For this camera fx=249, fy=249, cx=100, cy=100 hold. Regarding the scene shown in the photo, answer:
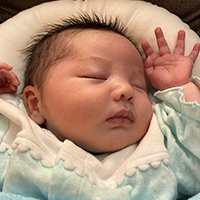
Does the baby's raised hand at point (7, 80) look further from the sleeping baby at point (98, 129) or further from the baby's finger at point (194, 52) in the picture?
the baby's finger at point (194, 52)

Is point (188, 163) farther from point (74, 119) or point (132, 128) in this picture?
point (74, 119)

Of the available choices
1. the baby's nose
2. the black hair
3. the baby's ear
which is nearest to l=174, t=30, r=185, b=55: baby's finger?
the black hair

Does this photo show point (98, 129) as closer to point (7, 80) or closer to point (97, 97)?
point (97, 97)

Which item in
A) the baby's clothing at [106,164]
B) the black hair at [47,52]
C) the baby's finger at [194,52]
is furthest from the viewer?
the baby's finger at [194,52]

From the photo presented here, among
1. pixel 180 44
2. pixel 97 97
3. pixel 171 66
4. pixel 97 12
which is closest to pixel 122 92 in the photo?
pixel 97 97

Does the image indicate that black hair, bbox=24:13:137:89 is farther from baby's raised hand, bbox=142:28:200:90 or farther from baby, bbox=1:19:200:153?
baby's raised hand, bbox=142:28:200:90

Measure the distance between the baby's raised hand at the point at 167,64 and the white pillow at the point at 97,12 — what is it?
1.3 inches

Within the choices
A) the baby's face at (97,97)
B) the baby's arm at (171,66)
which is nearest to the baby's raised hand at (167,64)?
the baby's arm at (171,66)

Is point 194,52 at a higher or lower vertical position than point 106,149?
higher

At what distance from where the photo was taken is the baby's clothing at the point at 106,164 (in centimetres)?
74

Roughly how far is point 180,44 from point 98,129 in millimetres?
568

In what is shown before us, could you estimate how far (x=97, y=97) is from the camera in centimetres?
79

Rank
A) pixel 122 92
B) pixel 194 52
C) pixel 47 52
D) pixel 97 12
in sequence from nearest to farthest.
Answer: pixel 122 92 → pixel 47 52 → pixel 194 52 → pixel 97 12

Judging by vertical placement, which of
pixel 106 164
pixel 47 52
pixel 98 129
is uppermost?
pixel 47 52
